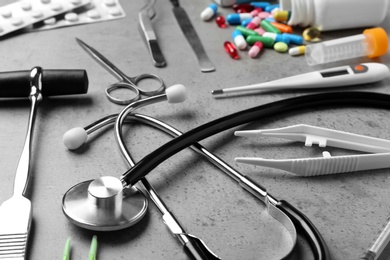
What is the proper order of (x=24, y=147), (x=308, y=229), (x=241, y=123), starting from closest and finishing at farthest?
(x=308, y=229) → (x=24, y=147) → (x=241, y=123)

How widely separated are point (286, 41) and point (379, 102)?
0.28 metres

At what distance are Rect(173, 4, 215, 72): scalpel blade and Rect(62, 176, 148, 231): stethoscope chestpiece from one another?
1.47 feet

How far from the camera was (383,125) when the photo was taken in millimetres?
1134

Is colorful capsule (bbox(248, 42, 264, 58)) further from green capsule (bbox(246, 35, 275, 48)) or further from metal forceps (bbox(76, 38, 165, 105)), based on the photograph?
metal forceps (bbox(76, 38, 165, 105))

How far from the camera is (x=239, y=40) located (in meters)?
1.35

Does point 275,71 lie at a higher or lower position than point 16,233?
lower

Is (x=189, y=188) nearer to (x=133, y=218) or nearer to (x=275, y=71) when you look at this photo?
(x=133, y=218)

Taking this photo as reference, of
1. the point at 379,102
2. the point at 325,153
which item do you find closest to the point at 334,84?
the point at 379,102

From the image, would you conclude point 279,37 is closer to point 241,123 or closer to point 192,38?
point 192,38

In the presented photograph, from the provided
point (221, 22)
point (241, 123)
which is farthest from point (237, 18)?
point (241, 123)

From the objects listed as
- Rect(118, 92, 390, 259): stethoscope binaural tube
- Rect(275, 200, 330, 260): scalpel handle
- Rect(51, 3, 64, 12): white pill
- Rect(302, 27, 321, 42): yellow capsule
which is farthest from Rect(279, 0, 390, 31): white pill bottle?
Rect(275, 200, 330, 260): scalpel handle

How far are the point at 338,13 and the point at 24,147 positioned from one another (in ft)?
2.40

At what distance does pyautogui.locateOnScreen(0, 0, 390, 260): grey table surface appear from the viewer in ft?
2.89

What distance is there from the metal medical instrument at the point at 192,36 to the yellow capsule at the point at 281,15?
0.19 metres
